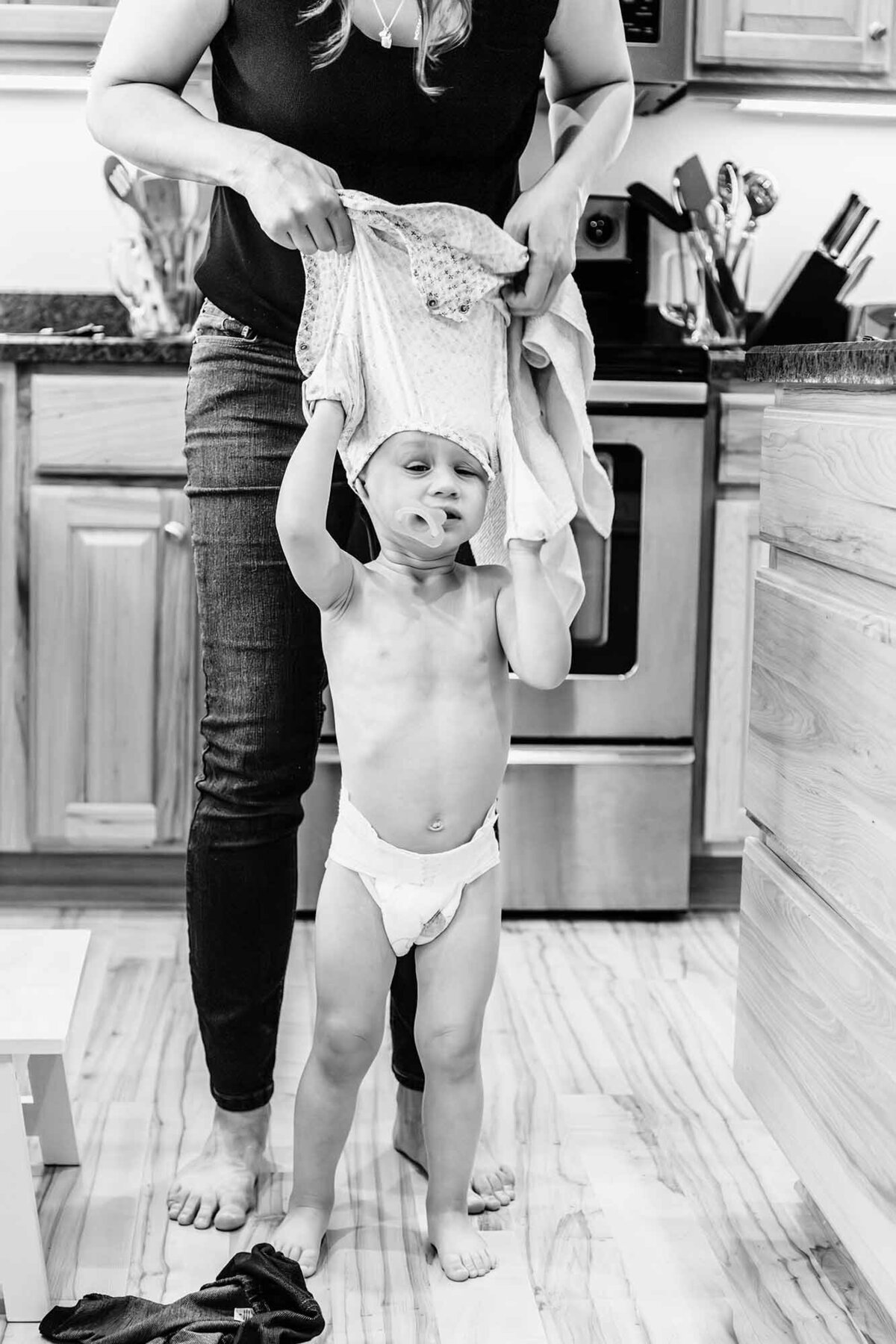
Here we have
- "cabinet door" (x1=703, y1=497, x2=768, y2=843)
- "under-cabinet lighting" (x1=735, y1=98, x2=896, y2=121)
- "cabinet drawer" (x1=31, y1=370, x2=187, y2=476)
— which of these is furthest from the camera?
"under-cabinet lighting" (x1=735, y1=98, x2=896, y2=121)

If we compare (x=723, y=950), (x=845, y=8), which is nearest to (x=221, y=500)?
(x=723, y=950)

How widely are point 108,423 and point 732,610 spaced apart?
3.43 ft

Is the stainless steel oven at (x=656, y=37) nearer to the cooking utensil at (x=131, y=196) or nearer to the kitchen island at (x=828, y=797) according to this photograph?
the cooking utensil at (x=131, y=196)

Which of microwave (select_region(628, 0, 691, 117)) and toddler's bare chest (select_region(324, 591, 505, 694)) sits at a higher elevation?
microwave (select_region(628, 0, 691, 117))

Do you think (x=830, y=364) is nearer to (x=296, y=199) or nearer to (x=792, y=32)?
(x=296, y=199)

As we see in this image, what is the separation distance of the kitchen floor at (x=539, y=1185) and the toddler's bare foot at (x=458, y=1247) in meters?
0.01

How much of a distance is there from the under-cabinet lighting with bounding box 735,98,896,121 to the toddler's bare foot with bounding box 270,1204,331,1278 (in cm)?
223

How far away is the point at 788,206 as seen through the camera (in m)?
2.90

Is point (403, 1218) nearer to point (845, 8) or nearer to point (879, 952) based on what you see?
point (879, 952)

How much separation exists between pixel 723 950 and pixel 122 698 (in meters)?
1.03

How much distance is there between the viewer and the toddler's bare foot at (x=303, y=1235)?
1336 mm

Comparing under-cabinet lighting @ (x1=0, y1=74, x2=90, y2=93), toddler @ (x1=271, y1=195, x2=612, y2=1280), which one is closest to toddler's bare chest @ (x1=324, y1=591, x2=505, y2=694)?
toddler @ (x1=271, y1=195, x2=612, y2=1280)

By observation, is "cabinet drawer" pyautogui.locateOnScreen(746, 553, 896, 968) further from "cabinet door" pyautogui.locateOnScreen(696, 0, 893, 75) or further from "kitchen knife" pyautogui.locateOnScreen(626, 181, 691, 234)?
"cabinet door" pyautogui.locateOnScreen(696, 0, 893, 75)

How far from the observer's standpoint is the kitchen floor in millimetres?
1295
